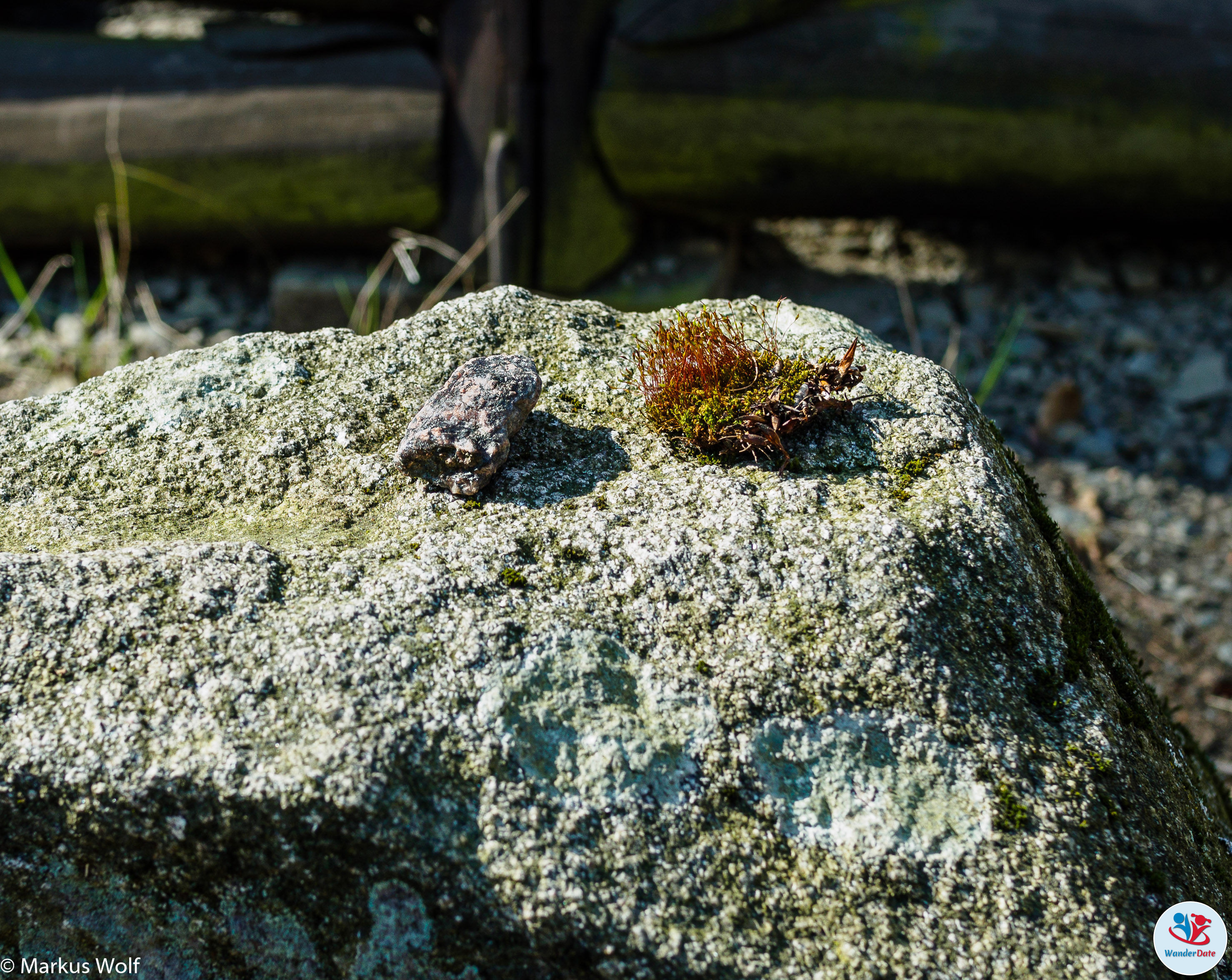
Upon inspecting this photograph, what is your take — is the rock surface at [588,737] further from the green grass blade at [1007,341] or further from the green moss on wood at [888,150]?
the green moss on wood at [888,150]

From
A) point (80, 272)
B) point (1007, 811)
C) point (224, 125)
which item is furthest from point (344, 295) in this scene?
point (1007, 811)

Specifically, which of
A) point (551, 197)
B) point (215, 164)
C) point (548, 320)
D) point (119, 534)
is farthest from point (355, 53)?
point (119, 534)

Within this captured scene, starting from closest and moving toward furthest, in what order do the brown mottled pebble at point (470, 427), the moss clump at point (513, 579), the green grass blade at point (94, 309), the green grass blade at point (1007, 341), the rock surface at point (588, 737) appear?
the rock surface at point (588, 737)
the moss clump at point (513, 579)
the brown mottled pebble at point (470, 427)
the green grass blade at point (94, 309)
the green grass blade at point (1007, 341)

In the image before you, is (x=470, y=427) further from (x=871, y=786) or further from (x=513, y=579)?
(x=871, y=786)

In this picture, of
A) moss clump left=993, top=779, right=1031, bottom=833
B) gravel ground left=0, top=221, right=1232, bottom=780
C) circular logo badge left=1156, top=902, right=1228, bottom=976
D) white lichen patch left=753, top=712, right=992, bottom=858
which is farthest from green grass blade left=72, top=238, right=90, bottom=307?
circular logo badge left=1156, top=902, right=1228, bottom=976

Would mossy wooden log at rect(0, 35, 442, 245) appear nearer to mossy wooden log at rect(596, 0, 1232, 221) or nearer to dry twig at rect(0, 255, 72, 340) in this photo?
dry twig at rect(0, 255, 72, 340)

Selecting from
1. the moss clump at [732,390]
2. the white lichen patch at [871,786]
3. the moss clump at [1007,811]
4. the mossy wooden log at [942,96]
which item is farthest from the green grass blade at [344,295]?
the moss clump at [1007,811]

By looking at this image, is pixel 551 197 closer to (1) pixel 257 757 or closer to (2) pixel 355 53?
(2) pixel 355 53
